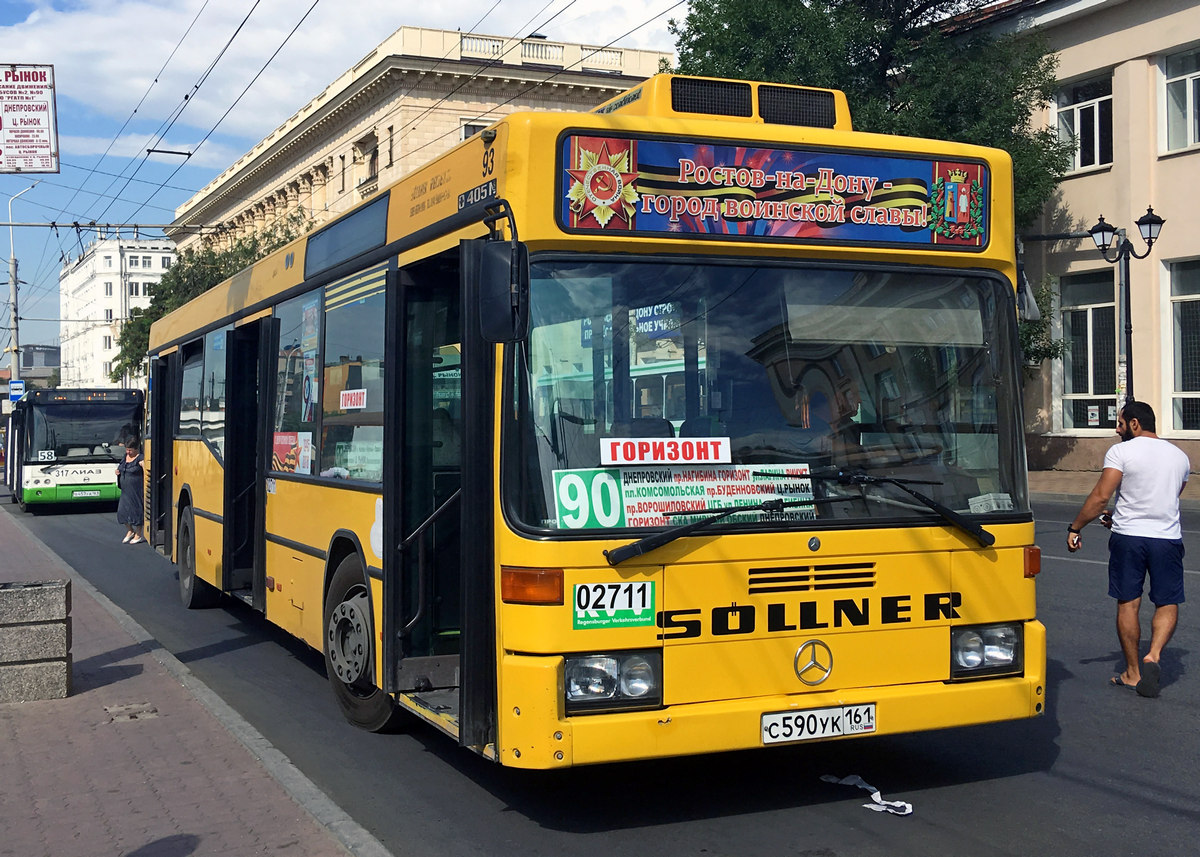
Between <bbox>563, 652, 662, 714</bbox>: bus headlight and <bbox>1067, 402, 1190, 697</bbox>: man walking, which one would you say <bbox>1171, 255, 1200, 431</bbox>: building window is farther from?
<bbox>563, 652, 662, 714</bbox>: bus headlight

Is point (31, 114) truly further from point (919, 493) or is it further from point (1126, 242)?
point (1126, 242)

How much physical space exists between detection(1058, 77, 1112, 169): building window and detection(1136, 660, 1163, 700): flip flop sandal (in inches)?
887

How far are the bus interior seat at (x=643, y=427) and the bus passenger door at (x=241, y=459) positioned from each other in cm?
537

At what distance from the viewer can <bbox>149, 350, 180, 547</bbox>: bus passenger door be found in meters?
13.8

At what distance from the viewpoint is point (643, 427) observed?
17.2 ft

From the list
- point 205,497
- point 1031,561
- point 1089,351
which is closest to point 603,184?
point 1031,561

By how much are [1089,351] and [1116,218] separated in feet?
9.95

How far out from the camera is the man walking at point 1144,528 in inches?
308

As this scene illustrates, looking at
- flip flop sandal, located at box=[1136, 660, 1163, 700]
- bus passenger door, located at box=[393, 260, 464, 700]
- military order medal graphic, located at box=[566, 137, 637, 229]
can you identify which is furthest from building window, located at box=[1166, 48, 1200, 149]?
military order medal graphic, located at box=[566, 137, 637, 229]

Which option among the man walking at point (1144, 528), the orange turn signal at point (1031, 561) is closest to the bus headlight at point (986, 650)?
the orange turn signal at point (1031, 561)

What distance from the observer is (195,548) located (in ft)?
39.7

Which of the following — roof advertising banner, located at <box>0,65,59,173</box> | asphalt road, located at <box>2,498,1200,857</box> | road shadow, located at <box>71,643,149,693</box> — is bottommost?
asphalt road, located at <box>2,498,1200,857</box>

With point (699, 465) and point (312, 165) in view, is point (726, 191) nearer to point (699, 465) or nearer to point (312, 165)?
point (699, 465)

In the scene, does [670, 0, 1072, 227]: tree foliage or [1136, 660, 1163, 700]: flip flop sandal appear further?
[670, 0, 1072, 227]: tree foliage
